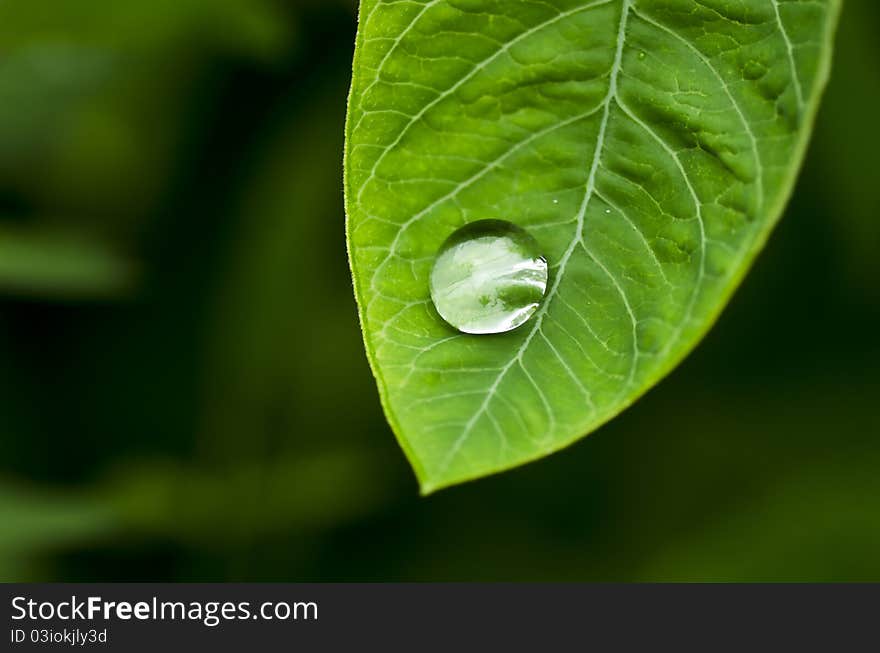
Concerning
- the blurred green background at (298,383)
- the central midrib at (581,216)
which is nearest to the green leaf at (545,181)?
the central midrib at (581,216)

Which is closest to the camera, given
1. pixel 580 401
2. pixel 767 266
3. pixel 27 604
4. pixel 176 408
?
pixel 580 401

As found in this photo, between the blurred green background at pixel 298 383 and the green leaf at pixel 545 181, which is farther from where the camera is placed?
the blurred green background at pixel 298 383

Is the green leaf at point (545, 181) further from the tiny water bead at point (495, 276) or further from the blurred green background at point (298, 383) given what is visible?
the blurred green background at point (298, 383)

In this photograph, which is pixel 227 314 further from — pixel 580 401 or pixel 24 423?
pixel 580 401

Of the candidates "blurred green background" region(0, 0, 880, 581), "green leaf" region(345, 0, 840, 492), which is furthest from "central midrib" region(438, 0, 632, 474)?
"blurred green background" region(0, 0, 880, 581)

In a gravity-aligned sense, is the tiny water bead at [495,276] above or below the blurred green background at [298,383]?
below

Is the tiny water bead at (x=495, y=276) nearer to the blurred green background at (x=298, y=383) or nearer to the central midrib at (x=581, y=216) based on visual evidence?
the central midrib at (x=581, y=216)

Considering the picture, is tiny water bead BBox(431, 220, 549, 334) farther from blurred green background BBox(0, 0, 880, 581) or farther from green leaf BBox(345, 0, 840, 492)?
blurred green background BBox(0, 0, 880, 581)

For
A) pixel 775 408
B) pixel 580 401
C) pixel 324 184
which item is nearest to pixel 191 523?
pixel 324 184
